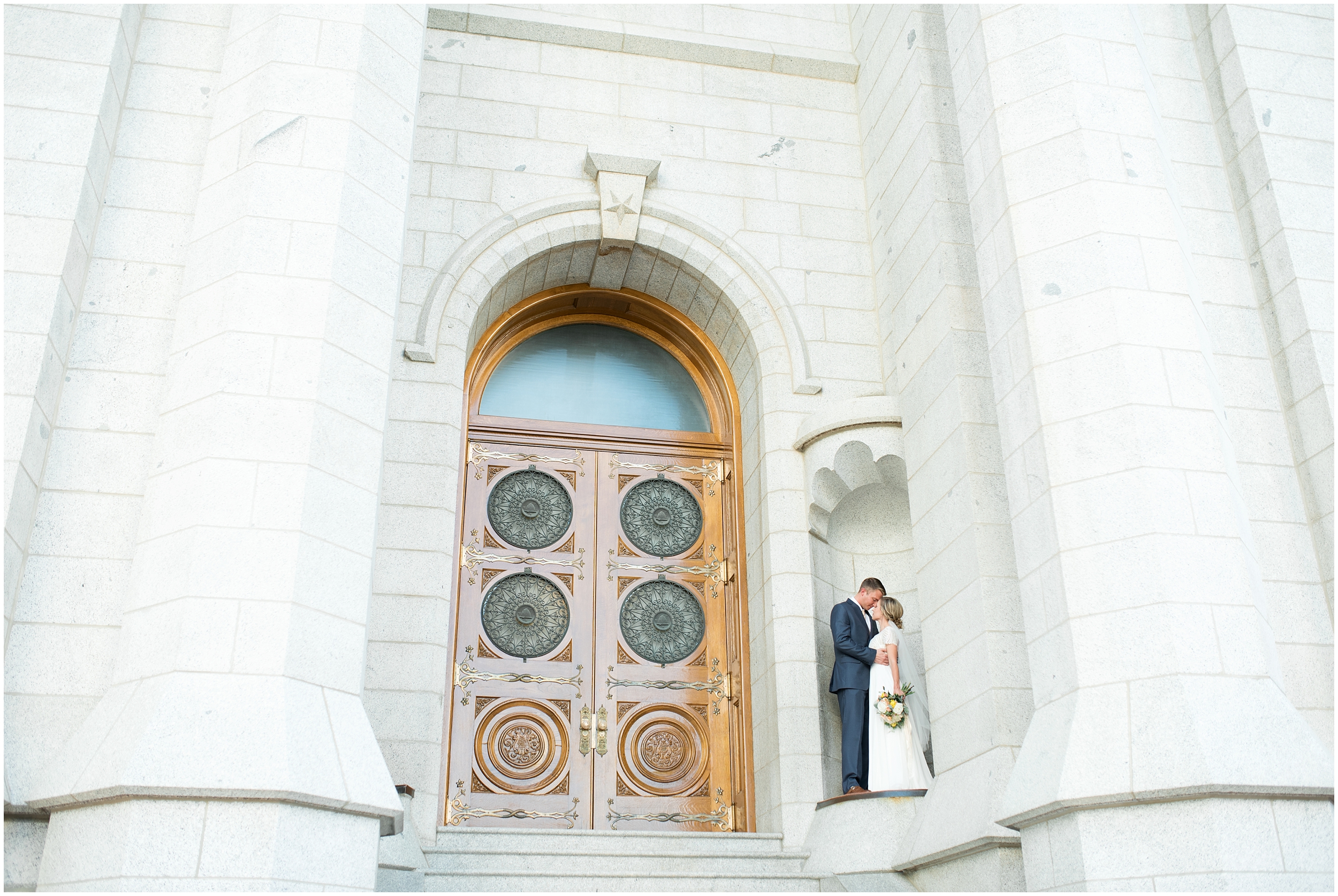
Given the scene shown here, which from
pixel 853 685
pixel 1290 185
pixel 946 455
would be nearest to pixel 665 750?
pixel 853 685

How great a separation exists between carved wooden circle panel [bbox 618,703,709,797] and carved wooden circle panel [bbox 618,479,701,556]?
1.10 m

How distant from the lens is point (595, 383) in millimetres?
8492

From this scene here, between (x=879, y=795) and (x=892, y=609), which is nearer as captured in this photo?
(x=879, y=795)

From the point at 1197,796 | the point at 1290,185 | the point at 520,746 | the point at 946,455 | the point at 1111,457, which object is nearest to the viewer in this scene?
the point at 1197,796

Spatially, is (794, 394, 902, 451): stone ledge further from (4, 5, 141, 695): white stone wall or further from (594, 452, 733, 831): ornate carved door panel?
(4, 5, 141, 695): white stone wall

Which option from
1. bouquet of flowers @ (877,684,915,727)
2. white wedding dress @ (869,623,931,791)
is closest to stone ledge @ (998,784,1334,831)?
white wedding dress @ (869,623,931,791)

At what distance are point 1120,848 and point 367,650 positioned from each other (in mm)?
4034

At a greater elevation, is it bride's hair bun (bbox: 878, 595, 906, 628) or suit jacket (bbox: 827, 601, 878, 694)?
bride's hair bun (bbox: 878, 595, 906, 628)

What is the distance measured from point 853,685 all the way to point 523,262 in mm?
3543

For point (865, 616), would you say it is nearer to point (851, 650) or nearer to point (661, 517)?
point (851, 650)

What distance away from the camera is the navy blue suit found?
664 cm

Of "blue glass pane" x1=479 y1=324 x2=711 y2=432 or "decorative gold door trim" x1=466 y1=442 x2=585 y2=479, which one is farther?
"blue glass pane" x1=479 y1=324 x2=711 y2=432

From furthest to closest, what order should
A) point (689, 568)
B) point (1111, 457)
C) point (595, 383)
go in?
point (595, 383), point (689, 568), point (1111, 457)

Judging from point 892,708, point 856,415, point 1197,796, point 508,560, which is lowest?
point 1197,796
